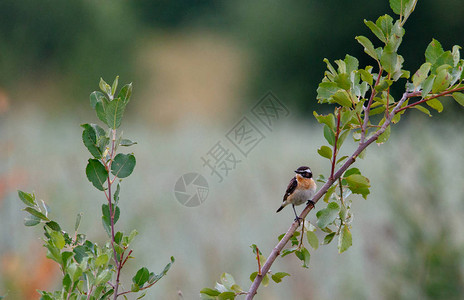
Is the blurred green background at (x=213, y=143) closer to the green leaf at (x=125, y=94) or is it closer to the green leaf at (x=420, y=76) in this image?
the green leaf at (x=125, y=94)

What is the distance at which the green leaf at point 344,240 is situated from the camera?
61 centimetres

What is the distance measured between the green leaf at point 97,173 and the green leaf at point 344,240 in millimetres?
253

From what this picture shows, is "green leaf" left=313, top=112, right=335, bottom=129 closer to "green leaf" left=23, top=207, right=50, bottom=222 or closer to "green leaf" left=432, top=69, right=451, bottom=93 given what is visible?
"green leaf" left=432, top=69, right=451, bottom=93

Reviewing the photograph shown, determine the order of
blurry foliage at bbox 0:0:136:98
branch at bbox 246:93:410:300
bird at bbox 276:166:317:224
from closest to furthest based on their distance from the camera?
branch at bbox 246:93:410:300, bird at bbox 276:166:317:224, blurry foliage at bbox 0:0:136:98

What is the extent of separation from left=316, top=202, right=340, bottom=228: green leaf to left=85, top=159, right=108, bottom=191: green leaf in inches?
9.0

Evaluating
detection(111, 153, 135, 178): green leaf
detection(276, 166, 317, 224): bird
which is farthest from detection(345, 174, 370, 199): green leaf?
A: detection(276, 166, 317, 224): bird

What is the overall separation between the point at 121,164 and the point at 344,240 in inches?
9.9

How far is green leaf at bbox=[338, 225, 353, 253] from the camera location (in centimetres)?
61

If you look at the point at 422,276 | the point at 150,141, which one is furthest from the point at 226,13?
the point at 422,276

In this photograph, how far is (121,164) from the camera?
2.12 ft

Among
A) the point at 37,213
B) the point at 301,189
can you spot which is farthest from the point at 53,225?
the point at 301,189

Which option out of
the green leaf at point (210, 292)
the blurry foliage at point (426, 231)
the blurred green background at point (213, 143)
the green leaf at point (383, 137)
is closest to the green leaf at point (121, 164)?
the green leaf at point (210, 292)

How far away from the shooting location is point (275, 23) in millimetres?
14906

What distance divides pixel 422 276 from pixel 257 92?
467 inches
